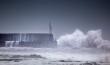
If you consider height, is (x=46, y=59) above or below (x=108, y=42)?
below

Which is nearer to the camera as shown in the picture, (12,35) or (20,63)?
(20,63)

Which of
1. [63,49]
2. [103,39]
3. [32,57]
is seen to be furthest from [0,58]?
[103,39]

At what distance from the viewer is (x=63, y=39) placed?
27.0 feet

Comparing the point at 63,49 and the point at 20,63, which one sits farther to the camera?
the point at 63,49

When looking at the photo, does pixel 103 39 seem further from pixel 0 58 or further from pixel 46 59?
pixel 0 58

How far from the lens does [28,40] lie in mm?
8508

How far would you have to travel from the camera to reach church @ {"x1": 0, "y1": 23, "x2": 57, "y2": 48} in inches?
327

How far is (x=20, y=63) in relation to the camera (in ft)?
24.8

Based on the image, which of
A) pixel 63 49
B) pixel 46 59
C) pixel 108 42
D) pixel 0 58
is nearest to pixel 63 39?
pixel 63 49

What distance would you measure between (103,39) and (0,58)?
135 inches

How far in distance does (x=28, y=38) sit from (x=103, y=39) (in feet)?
8.41

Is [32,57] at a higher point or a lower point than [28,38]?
lower

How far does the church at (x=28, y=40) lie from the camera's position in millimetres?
8305

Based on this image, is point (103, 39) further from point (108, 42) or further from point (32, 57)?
point (32, 57)
